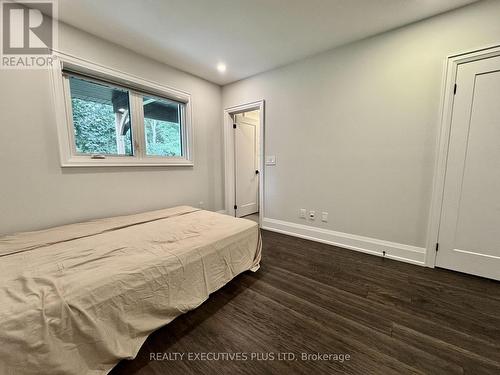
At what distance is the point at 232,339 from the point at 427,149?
99.5 inches

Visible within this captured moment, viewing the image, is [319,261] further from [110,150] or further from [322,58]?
[110,150]

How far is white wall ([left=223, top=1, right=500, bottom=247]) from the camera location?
77.1 inches

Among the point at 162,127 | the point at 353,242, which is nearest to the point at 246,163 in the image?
the point at 162,127

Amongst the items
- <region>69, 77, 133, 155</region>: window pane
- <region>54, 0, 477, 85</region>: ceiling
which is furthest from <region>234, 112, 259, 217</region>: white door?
<region>69, 77, 133, 155</region>: window pane

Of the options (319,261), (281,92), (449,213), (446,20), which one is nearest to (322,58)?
(281,92)

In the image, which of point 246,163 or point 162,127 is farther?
point 246,163

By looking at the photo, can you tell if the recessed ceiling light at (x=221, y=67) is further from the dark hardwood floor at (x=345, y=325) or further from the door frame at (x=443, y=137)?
the dark hardwood floor at (x=345, y=325)

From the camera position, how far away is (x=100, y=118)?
7.80 feet

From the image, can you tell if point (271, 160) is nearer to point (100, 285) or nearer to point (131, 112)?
point (131, 112)

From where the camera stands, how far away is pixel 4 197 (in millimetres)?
1766

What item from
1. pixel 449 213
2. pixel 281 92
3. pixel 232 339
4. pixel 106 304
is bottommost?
pixel 232 339

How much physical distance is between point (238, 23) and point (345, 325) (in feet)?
9.35

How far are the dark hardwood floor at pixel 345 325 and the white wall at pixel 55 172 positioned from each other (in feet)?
5.67

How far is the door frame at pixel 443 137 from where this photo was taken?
5.88ft
